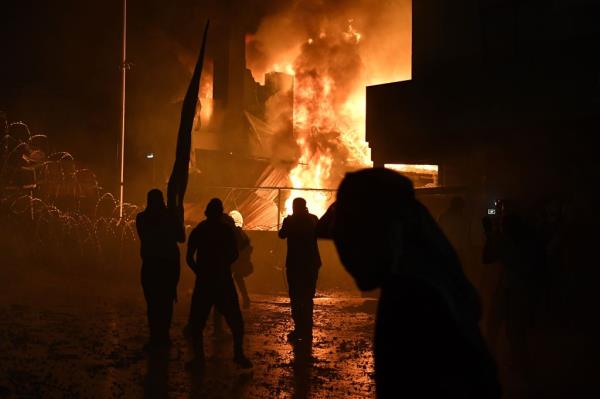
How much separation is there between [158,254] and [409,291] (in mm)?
6917

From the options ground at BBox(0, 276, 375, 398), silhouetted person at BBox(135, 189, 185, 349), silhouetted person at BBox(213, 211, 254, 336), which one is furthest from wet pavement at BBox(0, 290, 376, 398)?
silhouetted person at BBox(135, 189, 185, 349)

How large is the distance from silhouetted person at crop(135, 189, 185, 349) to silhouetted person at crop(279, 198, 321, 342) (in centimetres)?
155

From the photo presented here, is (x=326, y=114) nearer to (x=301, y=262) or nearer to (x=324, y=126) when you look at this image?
(x=324, y=126)

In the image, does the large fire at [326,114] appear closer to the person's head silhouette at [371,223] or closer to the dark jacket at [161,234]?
the dark jacket at [161,234]

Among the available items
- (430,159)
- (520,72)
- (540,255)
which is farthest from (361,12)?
(540,255)

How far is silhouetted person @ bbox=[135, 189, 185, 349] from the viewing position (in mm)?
8719

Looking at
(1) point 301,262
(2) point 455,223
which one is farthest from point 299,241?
(2) point 455,223

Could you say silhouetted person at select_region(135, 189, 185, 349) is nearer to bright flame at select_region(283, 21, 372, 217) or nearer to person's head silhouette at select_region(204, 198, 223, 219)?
person's head silhouette at select_region(204, 198, 223, 219)

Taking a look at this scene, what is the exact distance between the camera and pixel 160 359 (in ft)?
27.3

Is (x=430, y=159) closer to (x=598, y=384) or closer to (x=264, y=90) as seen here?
(x=598, y=384)

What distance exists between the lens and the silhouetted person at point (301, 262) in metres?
9.73

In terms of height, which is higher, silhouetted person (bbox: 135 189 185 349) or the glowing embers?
the glowing embers

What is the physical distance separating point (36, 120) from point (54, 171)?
5656mm

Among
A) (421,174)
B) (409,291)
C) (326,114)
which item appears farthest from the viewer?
(326,114)
